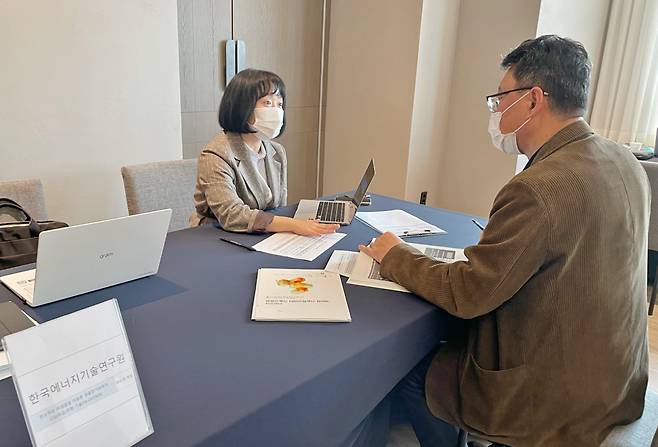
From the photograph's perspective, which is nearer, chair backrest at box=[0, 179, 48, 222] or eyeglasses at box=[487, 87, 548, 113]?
eyeglasses at box=[487, 87, 548, 113]

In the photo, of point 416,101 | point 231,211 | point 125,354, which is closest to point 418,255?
point 231,211

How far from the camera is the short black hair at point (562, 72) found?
119cm

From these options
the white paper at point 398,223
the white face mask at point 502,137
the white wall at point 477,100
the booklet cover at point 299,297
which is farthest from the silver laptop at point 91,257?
the white wall at point 477,100

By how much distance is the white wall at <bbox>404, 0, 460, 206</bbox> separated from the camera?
10.6 ft

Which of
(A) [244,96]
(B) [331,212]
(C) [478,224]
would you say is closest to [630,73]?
(C) [478,224]

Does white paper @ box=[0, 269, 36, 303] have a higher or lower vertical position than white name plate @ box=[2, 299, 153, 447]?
lower

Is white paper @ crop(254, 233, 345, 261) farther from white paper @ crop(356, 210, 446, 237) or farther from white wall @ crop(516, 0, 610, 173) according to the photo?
white wall @ crop(516, 0, 610, 173)

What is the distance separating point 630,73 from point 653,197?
110cm

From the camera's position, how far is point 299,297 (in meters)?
1.17

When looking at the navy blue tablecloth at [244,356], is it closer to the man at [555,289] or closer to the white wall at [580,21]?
the man at [555,289]

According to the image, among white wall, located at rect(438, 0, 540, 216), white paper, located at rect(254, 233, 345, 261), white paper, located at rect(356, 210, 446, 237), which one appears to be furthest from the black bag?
white wall, located at rect(438, 0, 540, 216)

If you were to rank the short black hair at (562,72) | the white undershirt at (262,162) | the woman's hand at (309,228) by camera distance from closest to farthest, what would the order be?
the short black hair at (562,72)
the woman's hand at (309,228)
the white undershirt at (262,162)

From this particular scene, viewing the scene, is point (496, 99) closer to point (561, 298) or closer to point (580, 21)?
point (561, 298)

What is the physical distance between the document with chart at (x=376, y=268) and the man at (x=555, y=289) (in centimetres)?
6
